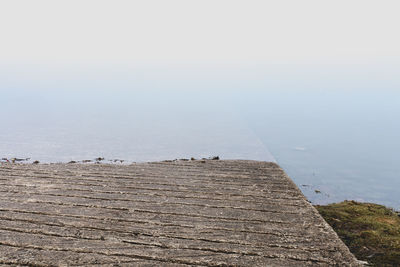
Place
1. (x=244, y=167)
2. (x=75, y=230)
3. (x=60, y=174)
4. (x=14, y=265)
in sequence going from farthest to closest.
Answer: (x=244, y=167)
(x=60, y=174)
(x=75, y=230)
(x=14, y=265)

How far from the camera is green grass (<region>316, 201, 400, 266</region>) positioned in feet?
22.4

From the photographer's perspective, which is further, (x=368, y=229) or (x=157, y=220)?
(x=368, y=229)

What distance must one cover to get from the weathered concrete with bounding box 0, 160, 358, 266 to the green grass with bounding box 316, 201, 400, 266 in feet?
6.00

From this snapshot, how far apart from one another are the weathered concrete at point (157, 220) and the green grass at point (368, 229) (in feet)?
6.00

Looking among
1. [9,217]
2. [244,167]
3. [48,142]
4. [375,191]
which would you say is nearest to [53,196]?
[9,217]

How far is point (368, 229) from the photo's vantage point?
26.7 ft

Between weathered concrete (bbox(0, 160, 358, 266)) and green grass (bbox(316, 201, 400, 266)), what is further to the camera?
green grass (bbox(316, 201, 400, 266))

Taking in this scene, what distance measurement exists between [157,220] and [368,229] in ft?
17.8

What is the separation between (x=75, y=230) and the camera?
5.03 meters

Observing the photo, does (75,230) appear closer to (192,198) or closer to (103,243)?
(103,243)

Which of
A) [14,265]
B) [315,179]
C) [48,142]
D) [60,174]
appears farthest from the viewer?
[315,179]

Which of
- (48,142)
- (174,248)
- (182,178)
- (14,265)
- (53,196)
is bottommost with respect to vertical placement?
(14,265)

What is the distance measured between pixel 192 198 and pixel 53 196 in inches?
102

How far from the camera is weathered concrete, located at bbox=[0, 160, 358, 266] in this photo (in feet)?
14.5
